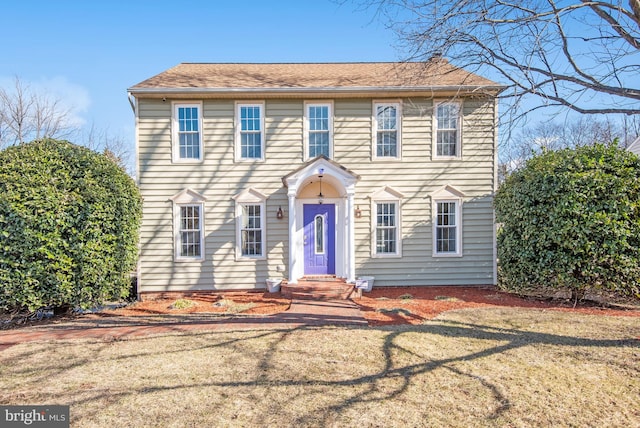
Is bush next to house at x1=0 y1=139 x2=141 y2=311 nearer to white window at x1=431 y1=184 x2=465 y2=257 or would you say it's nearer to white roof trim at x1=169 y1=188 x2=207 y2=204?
white roof trim at x1=169 y1=188 x2=207 y2=204

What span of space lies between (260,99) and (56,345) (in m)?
7.40

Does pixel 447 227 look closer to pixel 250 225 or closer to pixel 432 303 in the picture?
pixel 432 303

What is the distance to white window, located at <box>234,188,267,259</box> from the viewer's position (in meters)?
9.70

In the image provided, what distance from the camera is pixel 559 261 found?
7.70 metres

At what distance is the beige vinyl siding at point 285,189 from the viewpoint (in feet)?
31.5

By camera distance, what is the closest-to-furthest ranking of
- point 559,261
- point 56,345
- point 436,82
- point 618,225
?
point 56,345 < point 618,225 < point 559,261 < point 436,82

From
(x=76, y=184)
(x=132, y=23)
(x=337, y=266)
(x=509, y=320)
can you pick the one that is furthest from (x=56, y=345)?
(x=132, y=23)

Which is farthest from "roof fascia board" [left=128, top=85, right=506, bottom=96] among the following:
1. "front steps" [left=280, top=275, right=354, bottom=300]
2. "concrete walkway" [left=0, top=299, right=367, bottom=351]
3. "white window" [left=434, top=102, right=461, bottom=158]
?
"concrete walkway" [left=0, top=299, right=367, bottom=351]

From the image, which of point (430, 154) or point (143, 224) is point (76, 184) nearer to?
point (143, 224)

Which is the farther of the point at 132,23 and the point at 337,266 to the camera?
the point at 132,23

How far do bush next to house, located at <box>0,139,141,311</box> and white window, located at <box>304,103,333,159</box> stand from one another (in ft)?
16.6

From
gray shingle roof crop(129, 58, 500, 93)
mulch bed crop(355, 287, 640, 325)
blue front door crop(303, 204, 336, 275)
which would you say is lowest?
mulch bed crop(355, 287, 640, 325)

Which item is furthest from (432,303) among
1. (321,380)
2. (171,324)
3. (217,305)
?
(171,324)

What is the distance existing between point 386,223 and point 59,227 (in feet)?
26.0
